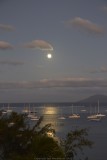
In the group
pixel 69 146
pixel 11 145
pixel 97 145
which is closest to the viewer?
pixel 69 146

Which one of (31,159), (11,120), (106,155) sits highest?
(11,120)

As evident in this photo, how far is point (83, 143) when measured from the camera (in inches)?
283

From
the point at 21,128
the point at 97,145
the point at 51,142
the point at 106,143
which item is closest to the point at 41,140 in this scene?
the point at 51,142

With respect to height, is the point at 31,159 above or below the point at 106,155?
above

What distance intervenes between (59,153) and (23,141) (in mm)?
1763

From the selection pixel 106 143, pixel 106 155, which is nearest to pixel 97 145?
pixel 106 143

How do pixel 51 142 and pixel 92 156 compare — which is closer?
pixel 51 142

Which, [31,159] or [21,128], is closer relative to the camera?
[31,159]

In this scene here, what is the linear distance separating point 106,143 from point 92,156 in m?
6.11

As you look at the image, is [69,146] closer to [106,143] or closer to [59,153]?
[59,153]

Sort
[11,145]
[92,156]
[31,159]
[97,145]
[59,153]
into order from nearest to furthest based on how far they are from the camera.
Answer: [31,159] < [59,153] < [11,145] < [92,156] < [97,145]

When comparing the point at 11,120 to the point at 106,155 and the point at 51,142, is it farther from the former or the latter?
the point at 106,155

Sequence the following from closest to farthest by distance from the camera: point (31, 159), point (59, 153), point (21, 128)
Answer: point (31, 159) < point (59, 153) < point (21, 128)

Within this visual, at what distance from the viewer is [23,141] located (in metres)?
7.36
